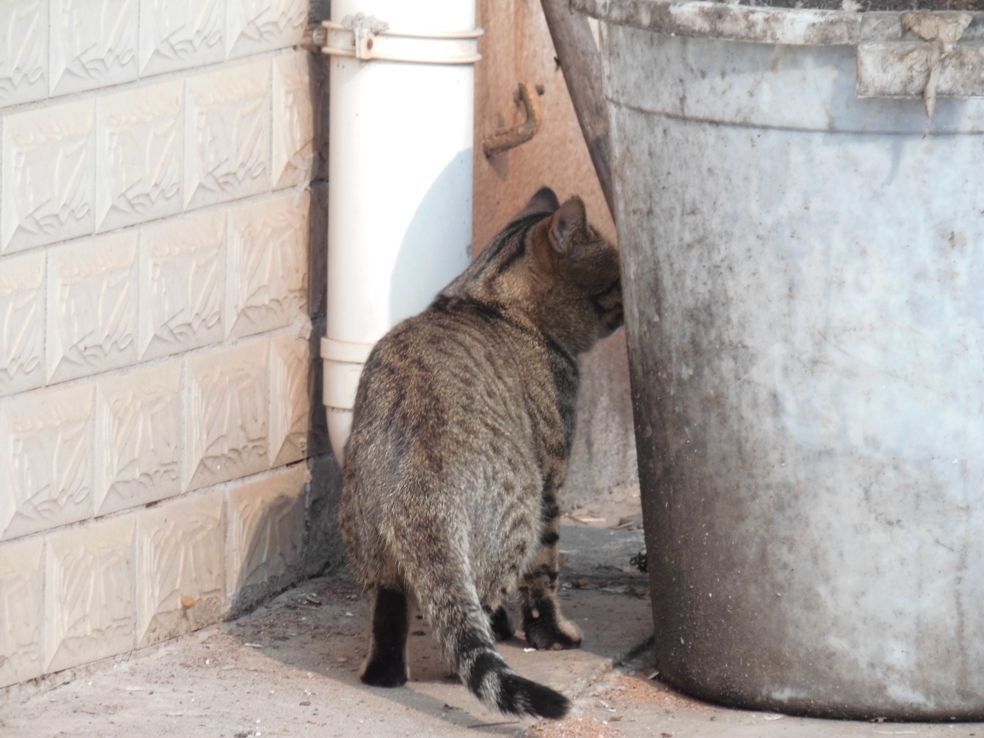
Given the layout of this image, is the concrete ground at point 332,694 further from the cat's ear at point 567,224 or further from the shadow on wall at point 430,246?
the cat's ear at point 567,224

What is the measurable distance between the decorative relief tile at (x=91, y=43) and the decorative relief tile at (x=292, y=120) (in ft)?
1.91

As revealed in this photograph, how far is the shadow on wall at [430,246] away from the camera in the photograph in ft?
15.2

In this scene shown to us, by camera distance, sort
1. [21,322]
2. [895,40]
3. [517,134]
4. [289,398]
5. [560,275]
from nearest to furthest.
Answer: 1. [895,40]
2. [21,322]
3. [560,275]
4. [289,398]
5. [517,134]

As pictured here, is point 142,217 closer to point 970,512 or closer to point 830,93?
point 830,93

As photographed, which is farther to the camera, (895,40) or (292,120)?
(292,120)

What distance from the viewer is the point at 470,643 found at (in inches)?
142

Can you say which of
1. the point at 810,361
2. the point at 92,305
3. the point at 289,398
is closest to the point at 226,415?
the point at 289,398

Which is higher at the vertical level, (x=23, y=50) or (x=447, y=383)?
(x=23, y=50)

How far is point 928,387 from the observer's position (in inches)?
135

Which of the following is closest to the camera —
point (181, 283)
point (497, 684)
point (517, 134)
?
point (497, 684)

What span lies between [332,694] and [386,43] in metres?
1.66

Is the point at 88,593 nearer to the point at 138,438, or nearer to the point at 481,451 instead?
the point at 138,438

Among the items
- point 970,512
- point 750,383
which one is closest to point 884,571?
point 970,512

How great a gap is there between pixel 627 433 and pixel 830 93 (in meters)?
2.78
